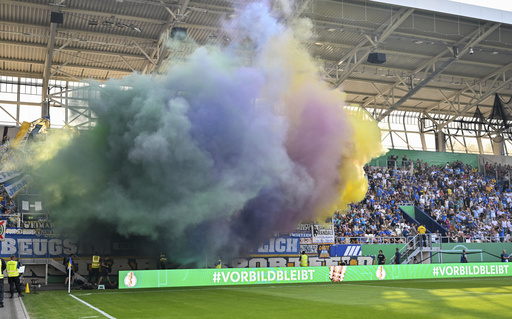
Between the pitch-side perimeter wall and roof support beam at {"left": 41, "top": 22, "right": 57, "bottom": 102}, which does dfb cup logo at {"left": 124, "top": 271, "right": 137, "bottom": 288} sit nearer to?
the pitch-side perimeter wall

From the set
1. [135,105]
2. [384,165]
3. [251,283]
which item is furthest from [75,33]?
[384,165]

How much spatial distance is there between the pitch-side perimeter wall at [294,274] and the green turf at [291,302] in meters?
0.71

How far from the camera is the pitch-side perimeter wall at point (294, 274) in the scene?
82.1 feet

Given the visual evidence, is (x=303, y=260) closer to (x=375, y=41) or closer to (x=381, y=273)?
(x=381, y=273)

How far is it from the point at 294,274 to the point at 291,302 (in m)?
9.09

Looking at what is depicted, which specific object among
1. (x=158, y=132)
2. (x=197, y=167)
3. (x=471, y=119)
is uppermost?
(x=471, y=119)

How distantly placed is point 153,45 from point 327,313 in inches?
1058

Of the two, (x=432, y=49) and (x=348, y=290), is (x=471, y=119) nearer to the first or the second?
(x=432, y=49)

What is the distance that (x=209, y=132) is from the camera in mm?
28000

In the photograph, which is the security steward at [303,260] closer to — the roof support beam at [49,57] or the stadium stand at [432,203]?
the stadium stand at [432,203]

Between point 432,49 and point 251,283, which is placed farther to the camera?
point 432,49

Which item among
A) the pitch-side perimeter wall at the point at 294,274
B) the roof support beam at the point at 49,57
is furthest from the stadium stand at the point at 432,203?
the roof support beam at the point at 49,57

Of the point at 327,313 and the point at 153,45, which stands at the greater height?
the point at 153,45

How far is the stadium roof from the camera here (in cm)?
3438
